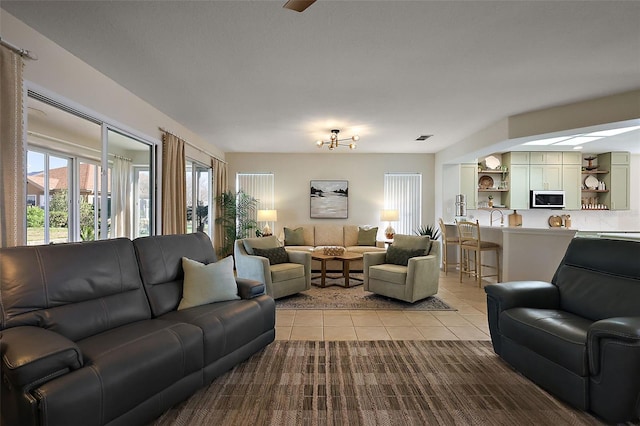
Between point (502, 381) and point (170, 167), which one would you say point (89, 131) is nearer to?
point (170, 167)

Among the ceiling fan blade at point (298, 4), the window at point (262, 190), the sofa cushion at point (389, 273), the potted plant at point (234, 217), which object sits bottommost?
the sofa cushion at point (389, 273)

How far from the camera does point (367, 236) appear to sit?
21.9 feet

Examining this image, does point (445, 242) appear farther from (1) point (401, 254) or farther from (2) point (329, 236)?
(2) point (329, 236)

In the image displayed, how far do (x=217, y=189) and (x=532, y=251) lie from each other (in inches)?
226

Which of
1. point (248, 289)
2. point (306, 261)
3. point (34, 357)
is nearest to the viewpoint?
point (34, 357)

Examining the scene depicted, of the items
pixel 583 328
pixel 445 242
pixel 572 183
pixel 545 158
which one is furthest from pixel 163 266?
pixel 572 183

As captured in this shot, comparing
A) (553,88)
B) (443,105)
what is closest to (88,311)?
(443,105)

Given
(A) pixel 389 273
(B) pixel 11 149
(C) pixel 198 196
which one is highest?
(B) pixel 11 149

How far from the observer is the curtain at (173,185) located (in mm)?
4398

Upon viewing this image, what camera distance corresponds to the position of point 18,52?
2201 mm

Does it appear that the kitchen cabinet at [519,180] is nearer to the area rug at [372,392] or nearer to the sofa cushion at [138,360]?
the area rug at [372,392]

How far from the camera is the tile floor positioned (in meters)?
3.11

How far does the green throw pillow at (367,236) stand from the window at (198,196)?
3.19m

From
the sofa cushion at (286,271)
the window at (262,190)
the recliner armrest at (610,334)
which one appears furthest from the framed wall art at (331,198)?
the recliner armrest at (610,334)
